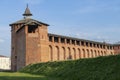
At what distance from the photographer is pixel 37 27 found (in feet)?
133

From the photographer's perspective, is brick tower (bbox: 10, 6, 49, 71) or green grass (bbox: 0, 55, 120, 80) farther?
brick tower (bbox: 10, 6, 49, 71)

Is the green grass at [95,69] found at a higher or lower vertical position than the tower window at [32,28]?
lower

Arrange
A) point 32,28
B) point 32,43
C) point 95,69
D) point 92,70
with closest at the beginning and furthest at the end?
point 95,69 → point 92,70 → point 32,43 → point 32,28

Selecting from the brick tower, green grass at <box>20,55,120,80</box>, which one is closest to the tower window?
the brick tower

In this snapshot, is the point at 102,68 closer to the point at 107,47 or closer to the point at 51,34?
the point at 51,34

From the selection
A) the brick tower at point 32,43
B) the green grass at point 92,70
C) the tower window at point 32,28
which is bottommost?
the green grass at point 92,70

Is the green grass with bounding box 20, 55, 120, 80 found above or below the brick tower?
below

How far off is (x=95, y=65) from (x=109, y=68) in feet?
6.53

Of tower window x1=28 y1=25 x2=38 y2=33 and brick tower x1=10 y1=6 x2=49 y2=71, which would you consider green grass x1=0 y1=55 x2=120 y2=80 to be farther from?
tower window x1=28 y1=25 x2=38 y2=33

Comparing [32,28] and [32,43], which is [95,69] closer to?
[32,43]

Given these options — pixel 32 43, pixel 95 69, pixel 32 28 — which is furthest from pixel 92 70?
pixel 32 28

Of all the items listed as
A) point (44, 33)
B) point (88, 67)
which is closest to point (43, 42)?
point (44, 33)

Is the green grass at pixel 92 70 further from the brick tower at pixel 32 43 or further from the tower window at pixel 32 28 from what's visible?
the tower window at pixel 32 28

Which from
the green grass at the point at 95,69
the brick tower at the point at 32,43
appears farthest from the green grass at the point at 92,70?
the brick tower at the point at 32,43
